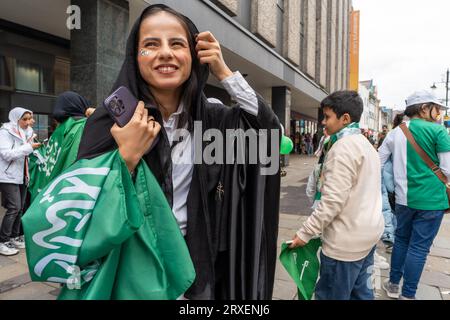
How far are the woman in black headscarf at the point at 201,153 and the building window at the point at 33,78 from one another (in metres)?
7.60

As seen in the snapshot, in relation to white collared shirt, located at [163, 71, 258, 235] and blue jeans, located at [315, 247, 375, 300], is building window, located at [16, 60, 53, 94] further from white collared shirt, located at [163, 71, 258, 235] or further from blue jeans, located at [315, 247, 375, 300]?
blue jeans, located at [315, 247, 375, 300]

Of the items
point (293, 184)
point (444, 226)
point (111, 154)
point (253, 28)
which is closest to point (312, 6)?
point (253, 28)

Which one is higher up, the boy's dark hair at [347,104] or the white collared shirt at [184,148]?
the boy's dark hair at [347,104]

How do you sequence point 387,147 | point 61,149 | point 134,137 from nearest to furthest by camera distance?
point 134,137 < point 61,149 < point 387,147

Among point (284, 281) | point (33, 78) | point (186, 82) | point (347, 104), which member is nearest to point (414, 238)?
point (284, 281)

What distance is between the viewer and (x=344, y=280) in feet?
6.77

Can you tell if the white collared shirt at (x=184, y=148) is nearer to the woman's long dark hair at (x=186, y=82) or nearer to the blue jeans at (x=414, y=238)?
the woman's long dark hair at (x=186, y=82)

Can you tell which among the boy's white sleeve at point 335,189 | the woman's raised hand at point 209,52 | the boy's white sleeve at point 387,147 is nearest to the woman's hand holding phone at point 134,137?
the woman's raised hand at point 209,52

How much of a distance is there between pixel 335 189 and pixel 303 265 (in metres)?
0.61

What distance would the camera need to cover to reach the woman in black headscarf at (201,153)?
1.14m

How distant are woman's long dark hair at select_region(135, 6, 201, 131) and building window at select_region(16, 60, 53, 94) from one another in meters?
7.62

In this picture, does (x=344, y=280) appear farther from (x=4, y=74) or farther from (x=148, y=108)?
(x=4, y=74)
